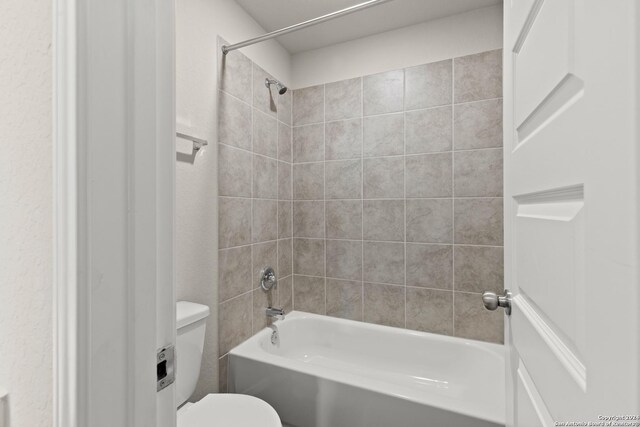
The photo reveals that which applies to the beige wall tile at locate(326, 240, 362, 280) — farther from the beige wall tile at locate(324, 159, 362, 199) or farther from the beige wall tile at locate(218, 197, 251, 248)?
the beige wall tile at locate(218, 197, 251, 248)

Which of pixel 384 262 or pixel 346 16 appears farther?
pixel 384 262

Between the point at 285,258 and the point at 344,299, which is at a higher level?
the point at 285,258

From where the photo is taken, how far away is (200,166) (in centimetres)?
154

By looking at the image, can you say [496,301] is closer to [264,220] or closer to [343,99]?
[264,220]

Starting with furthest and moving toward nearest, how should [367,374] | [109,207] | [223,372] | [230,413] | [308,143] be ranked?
1. [308,143]
2. [367,374]
3. [223,372]
4. [230,413]
5. [109,207]

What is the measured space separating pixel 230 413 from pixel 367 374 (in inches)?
37.6

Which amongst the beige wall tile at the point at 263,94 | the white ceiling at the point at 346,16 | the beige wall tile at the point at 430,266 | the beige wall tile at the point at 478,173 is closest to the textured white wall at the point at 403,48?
the white ceiling at the point at 346,16

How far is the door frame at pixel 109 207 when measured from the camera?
350 mm

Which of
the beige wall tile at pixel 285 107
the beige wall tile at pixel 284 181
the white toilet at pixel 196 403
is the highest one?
the beige wall tile at pixel 285 107

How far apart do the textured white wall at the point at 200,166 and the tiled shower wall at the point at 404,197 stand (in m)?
0.76

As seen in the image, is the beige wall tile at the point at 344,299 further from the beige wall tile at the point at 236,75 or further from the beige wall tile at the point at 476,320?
the beige wall tile at the point at 236,75

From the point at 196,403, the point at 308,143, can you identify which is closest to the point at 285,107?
the point at 308,143
